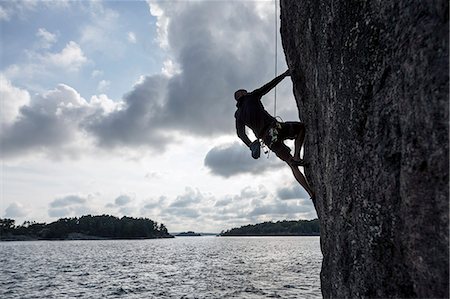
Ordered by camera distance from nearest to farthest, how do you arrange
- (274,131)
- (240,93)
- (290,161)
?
(274,131)
(290,161)
(240,93)

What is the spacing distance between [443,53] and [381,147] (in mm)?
1744

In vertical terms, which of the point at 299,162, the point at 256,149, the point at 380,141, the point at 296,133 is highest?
the point at 296,133

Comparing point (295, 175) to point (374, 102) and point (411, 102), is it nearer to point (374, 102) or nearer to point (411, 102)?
point (374, 102)

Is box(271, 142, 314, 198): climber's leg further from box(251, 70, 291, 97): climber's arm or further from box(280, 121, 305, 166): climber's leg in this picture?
box(251, 70, 291, 97): climber's arm

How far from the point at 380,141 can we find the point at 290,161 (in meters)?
4.01

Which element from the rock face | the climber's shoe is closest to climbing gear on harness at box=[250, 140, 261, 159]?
the climber's shoe

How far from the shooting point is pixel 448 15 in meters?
4.38

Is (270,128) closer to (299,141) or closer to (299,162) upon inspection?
(299,141)

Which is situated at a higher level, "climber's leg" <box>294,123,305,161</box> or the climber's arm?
the climber's arm

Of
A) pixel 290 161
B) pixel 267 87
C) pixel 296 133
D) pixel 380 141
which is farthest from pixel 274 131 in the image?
pixel 380 141

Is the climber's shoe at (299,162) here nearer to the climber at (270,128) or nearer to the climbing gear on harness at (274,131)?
the climber at (270,128)

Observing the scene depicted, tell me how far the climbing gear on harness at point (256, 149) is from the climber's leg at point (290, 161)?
1.17 feet

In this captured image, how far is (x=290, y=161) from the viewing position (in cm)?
973

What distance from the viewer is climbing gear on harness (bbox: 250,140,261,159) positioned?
973cm
